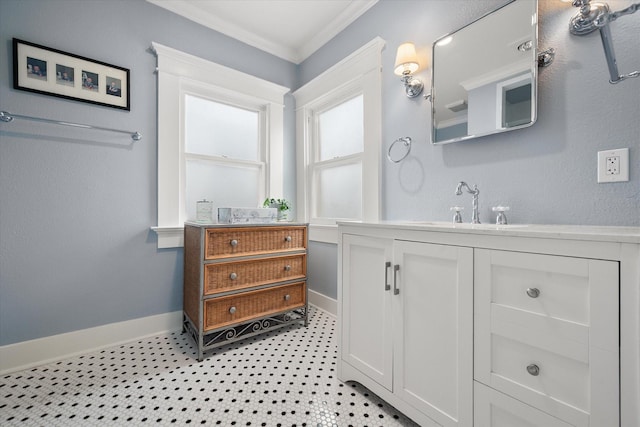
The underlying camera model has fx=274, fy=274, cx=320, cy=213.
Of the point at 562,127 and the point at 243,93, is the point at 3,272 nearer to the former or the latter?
the point at 243,93

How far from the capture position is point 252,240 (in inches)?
76.3

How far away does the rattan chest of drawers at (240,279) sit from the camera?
175 cm

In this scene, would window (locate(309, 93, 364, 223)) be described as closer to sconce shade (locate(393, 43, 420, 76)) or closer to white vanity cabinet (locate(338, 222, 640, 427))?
sconce shade (locate(393, 43, 420, 76))

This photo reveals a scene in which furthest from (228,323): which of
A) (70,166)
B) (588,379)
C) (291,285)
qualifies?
(588,379)

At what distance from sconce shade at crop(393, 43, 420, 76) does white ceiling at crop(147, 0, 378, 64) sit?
0.69 metres

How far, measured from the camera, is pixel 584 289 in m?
0.74

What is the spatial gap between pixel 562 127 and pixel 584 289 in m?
0.81

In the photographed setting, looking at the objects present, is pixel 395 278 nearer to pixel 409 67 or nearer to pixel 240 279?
pixel 240 279

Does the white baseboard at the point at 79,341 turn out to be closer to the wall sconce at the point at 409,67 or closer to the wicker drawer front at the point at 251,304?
the wicker drawer front at the point at 251,304

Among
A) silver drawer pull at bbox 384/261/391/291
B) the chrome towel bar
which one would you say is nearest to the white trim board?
the chrome towel bar

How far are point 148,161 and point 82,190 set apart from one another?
0.44m

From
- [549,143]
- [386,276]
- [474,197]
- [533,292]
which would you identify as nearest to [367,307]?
[386,276]

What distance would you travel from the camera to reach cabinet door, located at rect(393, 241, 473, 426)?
965 millimetres

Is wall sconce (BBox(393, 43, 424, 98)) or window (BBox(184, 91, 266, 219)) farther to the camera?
window (BBox(184, 91, 266, 219))
